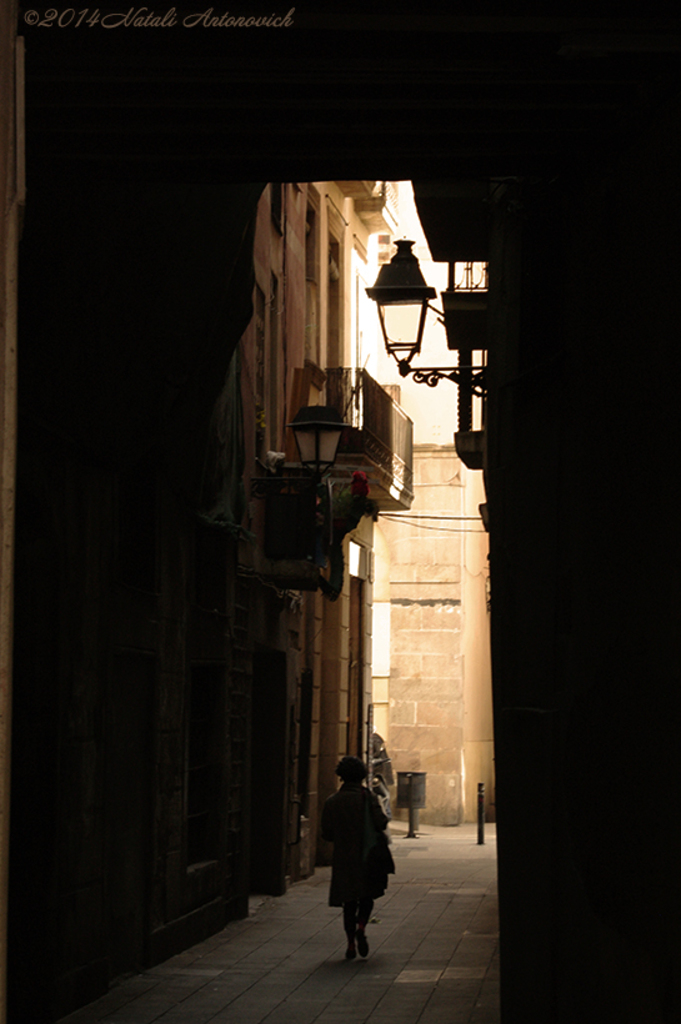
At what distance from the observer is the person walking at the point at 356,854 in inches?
511

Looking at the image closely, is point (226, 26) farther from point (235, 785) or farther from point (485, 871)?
point (485, 871)

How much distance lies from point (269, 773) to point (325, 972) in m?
6.25

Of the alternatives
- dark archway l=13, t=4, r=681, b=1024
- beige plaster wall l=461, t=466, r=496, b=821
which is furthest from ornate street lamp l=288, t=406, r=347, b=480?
beige plaster wall l=461, t=466, r=496, b=821

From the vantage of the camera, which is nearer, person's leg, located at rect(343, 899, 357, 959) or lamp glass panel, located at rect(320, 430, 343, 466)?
person's leg, located at rect(343, 899, 357, 959)

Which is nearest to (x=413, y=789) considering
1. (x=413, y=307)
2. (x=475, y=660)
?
(x=475, y=660)

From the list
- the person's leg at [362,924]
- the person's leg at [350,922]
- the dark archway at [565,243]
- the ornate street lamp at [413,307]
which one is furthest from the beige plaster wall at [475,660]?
the dark archway at [565,243]

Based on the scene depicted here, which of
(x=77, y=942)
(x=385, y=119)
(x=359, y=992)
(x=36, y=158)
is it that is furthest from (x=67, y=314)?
(x=359, y=992)

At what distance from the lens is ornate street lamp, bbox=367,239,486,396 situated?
13.2m

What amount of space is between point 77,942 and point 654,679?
542 centimetres

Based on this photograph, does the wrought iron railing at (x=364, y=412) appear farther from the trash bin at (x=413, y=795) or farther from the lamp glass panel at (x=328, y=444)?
the trash bin at (x=413, y=795)

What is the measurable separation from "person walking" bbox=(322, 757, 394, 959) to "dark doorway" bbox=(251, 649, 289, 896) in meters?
4.79

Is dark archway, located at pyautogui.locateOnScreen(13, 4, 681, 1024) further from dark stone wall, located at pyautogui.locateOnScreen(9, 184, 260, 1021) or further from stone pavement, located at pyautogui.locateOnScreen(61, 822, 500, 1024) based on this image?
stone pavement, located at pyautogui.locateOnScreen(61, 822, 500, 1024)

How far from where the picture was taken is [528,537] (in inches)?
328

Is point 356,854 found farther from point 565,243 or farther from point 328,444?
point 565,243
